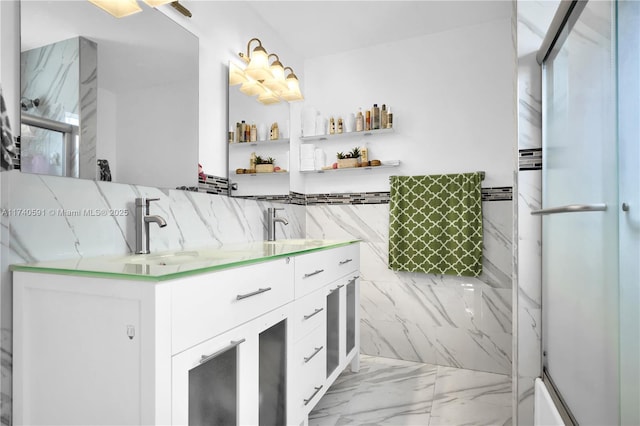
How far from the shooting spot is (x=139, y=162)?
1.54m

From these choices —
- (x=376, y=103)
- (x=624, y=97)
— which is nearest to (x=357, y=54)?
(x=376, y=103)

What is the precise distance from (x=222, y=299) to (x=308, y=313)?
685 mm

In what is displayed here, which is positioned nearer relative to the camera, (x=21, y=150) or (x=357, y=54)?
(x=21, y=150)

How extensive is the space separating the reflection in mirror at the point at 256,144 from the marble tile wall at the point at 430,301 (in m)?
0.59

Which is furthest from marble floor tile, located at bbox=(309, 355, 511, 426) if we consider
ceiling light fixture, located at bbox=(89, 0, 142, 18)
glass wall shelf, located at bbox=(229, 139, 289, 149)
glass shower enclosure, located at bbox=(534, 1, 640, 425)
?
ceiling light fixture, located at bbox=(89, 0, 142, 18)

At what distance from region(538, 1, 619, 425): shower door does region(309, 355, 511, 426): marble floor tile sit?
0.67 meters

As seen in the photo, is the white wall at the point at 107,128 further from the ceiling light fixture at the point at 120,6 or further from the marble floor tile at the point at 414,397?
the marble floor tile at the point at 414,397

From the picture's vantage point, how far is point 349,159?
287 centimetres

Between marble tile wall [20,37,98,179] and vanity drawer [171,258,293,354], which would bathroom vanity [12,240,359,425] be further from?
marble tile wall [20,37,98,179]

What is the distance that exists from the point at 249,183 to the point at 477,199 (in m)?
1.55

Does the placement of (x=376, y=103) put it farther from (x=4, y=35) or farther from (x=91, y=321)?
(x=91, y=321)

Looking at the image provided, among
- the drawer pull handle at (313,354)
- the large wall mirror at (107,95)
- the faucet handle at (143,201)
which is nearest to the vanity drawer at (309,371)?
the drawer pull handle at (313,354)

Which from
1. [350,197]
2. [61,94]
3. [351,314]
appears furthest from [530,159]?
[61,94]

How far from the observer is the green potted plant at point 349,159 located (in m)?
2.86
